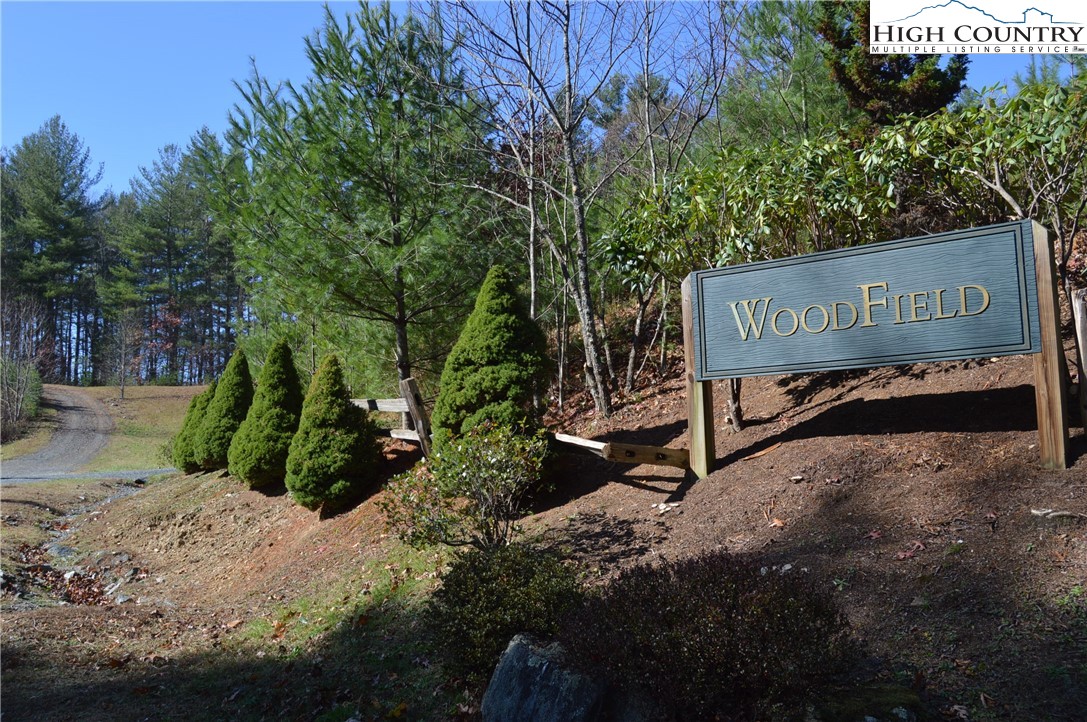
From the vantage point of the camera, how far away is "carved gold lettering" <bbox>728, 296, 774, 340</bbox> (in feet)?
21.2

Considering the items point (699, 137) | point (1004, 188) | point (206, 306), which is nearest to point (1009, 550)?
point (1004, 188)

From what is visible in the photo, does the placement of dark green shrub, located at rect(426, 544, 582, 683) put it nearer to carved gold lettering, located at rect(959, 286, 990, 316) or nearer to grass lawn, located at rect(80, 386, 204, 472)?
carved gold lettering, located at rect(959, 286, 990, 316)

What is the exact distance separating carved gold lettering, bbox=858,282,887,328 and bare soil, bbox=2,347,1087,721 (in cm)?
102

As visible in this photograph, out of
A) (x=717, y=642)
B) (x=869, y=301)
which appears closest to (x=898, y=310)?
(x=869, y=301)

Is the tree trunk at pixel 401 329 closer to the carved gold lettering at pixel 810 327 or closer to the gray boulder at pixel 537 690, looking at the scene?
the carved gold lettering at pixel 810 327

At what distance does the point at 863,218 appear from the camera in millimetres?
7621

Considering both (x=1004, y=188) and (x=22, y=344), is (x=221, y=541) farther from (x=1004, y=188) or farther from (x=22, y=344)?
(x=22, y=344)

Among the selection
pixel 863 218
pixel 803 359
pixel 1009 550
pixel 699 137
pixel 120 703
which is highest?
pixel 699 137

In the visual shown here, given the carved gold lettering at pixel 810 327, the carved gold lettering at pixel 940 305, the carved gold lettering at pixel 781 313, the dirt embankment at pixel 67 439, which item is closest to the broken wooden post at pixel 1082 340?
the carved gold lettering at pixel 940 305

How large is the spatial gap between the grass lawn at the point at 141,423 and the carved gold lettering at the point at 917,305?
793 inches

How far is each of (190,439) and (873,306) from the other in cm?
1415

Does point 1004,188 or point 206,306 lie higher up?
point 206,306

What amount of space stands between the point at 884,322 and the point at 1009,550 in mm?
2034

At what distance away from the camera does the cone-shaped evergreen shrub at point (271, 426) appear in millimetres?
11414
